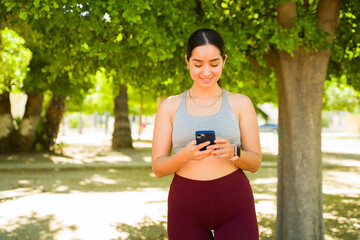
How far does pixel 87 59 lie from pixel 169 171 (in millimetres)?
5473

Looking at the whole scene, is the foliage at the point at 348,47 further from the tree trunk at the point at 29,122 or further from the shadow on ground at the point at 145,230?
the tree trunk at the point at 29,122

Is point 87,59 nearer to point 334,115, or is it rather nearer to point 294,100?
point 294,100

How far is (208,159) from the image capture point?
240cm

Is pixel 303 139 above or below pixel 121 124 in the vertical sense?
above

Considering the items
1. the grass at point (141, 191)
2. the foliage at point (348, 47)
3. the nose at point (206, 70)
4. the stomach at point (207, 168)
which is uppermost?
the foliage at point (348, 47)

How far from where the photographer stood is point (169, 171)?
96.4 inches

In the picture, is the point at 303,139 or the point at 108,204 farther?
the point at 108,204

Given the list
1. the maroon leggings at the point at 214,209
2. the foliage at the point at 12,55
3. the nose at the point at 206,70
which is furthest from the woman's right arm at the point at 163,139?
the foliage at the point at 12,55

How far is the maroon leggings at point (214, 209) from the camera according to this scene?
2.35m

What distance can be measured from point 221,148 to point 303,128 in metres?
4.11

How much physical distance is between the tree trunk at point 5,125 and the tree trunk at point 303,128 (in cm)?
1722

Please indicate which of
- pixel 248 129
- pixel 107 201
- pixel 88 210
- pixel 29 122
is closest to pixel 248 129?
pixel 248 129

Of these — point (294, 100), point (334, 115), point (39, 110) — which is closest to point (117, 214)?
point (294, 100)

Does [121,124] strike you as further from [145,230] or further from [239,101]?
[239,101]
